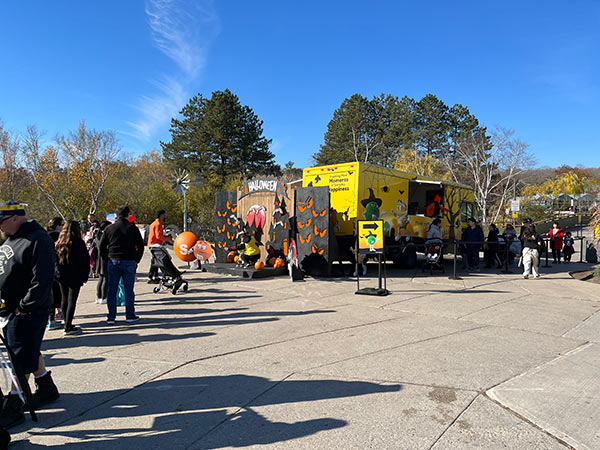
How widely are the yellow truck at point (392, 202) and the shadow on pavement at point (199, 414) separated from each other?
7.70m

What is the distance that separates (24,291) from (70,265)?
2805mm

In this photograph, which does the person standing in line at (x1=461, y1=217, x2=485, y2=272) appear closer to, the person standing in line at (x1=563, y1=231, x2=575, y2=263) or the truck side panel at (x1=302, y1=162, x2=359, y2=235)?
the truck side panel at (x1=302, y1=162, x2=359, y2=235)

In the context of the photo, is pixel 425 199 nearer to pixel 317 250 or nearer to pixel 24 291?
pixel 317 250

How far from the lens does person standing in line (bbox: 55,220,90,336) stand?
6270 mm

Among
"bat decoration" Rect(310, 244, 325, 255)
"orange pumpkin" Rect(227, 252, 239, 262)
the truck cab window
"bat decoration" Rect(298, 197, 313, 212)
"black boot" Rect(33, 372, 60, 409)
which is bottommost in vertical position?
"black boot" Rect(33, 372, 60, 409)

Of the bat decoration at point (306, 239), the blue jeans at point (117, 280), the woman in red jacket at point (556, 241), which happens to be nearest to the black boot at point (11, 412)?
the blue jeans at point (117, 280)

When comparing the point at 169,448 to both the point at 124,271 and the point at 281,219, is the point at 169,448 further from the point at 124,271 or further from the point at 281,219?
the point at 281,219

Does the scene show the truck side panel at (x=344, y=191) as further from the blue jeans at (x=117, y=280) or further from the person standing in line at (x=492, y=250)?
the blue jeans at (x=117, y=280)

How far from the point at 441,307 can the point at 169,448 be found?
20.6ft

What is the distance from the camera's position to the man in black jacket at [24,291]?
3.61 meters

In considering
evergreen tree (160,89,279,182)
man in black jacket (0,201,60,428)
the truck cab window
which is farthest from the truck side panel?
evergreen tree (160,89,279,182)

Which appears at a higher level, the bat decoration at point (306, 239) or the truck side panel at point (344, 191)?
the truck side panel at point (344, 191)

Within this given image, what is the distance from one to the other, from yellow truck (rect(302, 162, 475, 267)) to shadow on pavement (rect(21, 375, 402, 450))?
7702 mm

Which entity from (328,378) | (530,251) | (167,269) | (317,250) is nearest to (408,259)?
(530,251)
